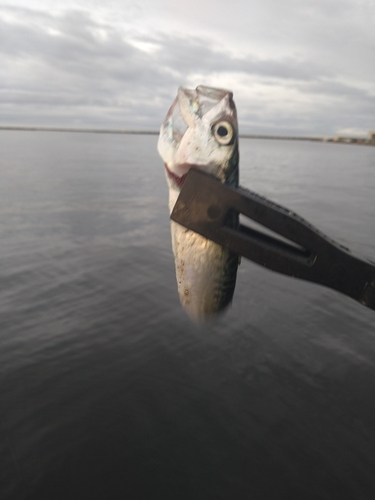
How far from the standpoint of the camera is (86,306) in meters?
7.43

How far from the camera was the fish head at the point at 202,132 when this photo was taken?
234cm

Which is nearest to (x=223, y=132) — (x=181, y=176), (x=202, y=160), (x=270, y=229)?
(x=202, y=160)

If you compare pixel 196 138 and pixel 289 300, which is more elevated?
pixel 196 138

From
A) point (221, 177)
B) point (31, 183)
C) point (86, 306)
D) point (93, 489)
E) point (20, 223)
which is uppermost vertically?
point (221, 177)

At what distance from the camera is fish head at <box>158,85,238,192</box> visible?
2.34 m

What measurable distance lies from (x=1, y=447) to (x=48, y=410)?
2.27 feet

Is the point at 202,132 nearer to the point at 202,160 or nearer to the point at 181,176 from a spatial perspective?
the point at 202,160

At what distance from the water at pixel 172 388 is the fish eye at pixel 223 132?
357 cm

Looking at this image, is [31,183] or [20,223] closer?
[20,223]

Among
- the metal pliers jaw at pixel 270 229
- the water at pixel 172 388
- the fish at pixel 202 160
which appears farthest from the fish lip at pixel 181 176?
the water at pixel 172 388

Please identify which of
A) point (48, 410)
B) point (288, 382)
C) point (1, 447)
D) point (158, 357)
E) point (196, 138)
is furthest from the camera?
point (158, 357)

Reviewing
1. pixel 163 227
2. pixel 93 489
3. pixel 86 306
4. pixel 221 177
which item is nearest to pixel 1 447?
pixel 93 489

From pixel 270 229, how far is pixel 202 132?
0.77 m

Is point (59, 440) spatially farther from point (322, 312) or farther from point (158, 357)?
point (322, 312)
